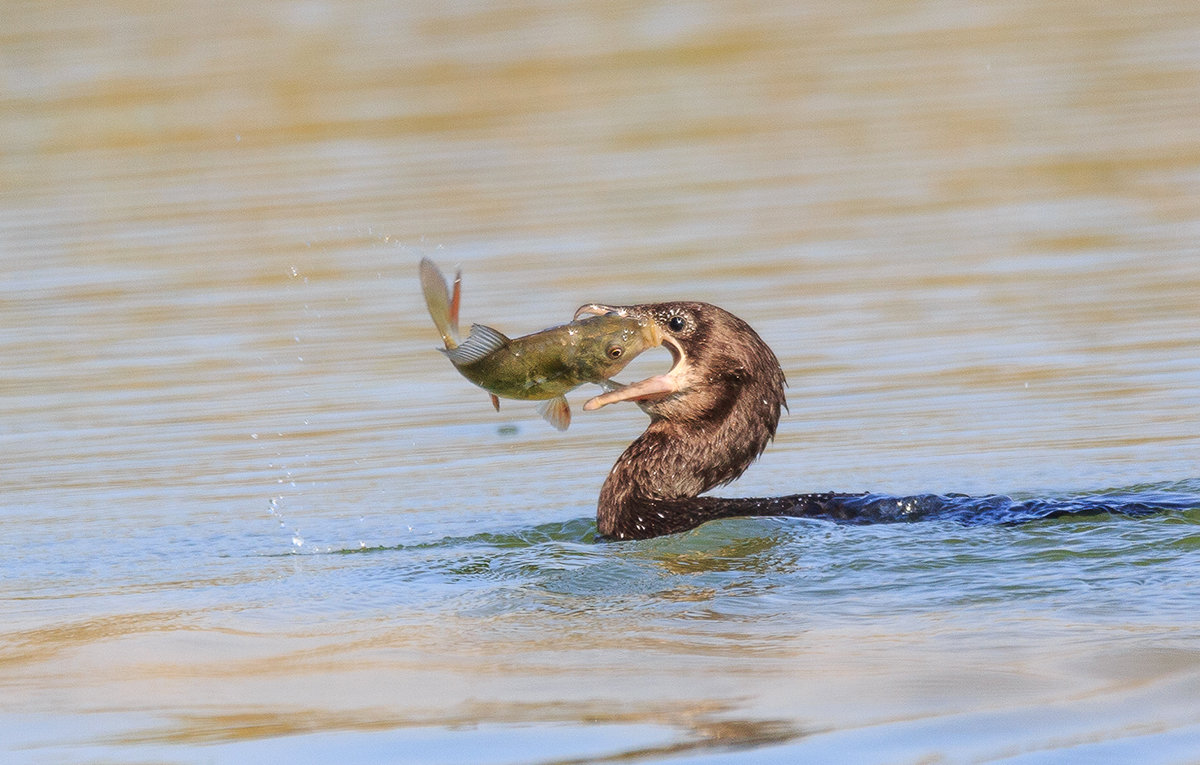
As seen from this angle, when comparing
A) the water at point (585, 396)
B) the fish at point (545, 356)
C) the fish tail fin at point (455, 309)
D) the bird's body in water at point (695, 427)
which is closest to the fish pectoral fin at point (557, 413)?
the fish at point (545, 356)

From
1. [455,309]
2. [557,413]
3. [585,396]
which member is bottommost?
[585,396]

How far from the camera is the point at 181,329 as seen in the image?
476 inches

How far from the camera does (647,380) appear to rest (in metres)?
7.49

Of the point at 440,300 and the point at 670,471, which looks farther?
the point at 670,471

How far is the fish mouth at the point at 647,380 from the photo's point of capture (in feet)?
23.5

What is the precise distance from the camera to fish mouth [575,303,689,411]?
7168 millimetres

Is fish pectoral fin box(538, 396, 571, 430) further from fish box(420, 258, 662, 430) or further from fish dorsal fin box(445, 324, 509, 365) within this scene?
fish dorsal fin box(445, 324, 509, 365)

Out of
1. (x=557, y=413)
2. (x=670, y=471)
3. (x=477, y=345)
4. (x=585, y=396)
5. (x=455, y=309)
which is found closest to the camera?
(x=455, y=309)

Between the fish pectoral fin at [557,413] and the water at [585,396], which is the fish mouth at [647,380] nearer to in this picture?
the fish pectoral fin at [557,413]

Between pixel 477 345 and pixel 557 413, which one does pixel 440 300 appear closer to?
pixel 477 345

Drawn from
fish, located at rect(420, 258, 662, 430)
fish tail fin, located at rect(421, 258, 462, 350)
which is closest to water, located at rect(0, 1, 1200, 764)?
fish, located at rect(420, 258, 662, 430)

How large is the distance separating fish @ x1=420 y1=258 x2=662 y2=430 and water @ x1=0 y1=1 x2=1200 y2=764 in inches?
24.3

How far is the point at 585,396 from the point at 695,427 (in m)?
4.58

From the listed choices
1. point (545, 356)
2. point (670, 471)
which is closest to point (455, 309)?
point (545, 356)
